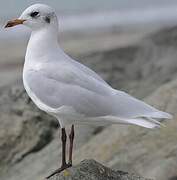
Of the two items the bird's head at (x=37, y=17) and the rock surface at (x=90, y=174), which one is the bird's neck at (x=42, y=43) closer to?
the bird's head at (x=37, y=17)

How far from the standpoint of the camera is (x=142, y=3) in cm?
3178

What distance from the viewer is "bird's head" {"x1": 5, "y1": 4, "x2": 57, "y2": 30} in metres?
5.92

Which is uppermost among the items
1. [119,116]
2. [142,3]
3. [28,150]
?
[119,116]

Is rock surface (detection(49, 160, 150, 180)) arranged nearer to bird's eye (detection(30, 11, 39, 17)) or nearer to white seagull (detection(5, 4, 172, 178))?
white seagull (detection(5, 4, 172, 178))

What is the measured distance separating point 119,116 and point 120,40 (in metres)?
16.1

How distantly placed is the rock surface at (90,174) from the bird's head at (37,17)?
1209mm

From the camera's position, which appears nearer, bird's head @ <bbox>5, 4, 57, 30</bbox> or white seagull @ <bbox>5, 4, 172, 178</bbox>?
white seagull @ <bbox>5, 4, 172, 178</bbox>

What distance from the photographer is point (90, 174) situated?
19.6 feet

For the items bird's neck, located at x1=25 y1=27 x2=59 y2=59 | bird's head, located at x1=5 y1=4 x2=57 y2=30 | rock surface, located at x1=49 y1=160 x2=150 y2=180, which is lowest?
rock surface, located at x1=49 y1=160 x2=150 y2=180

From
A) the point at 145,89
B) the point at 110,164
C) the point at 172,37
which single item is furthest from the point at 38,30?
the point at 172,37

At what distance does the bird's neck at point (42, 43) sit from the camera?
600 centimetres

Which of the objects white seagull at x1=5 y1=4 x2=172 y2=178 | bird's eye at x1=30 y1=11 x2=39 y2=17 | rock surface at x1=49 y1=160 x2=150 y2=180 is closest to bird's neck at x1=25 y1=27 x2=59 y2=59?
white seagull at x1=5 y1=4 x2=172 y2=178

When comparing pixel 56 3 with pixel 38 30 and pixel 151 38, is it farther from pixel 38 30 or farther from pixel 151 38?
pixel 38 30

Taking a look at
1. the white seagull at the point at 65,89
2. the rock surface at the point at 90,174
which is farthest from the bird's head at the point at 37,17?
the rock surface at the point at 90,174
